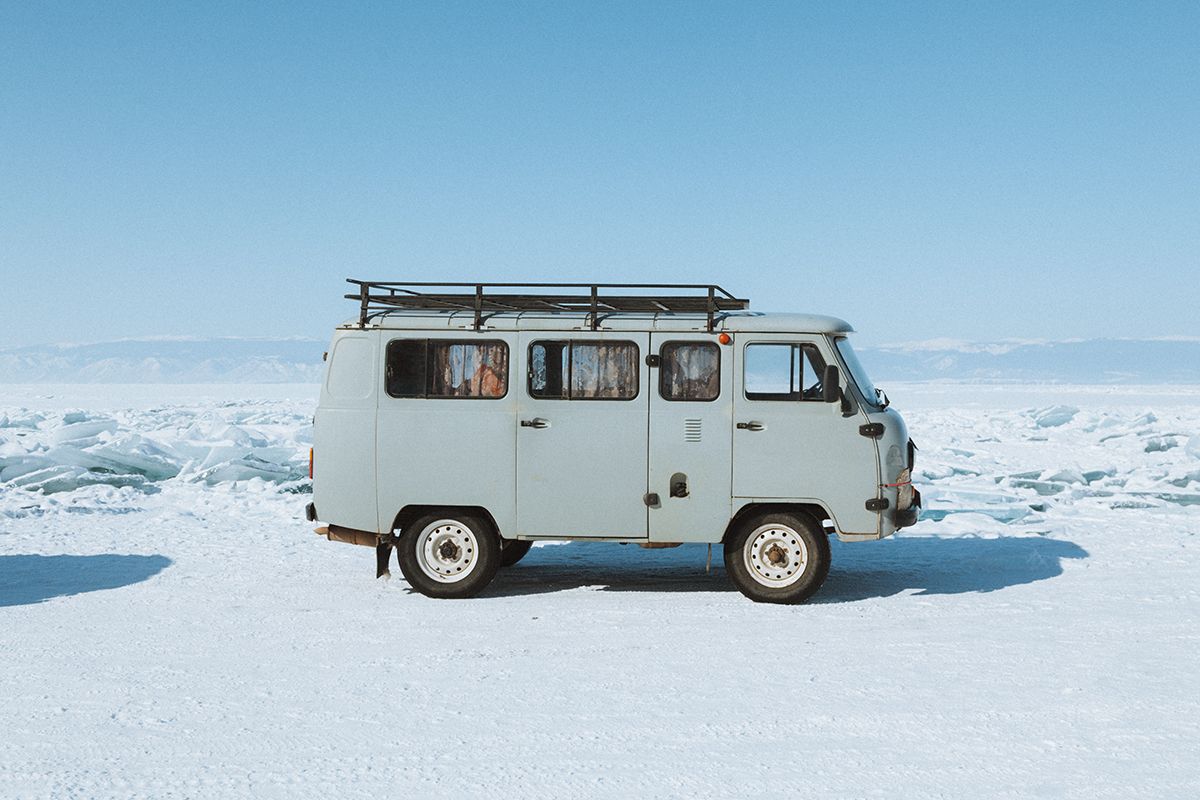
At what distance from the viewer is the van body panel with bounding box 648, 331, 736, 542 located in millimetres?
8195

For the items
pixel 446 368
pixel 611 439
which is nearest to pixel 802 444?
pixel 611 439

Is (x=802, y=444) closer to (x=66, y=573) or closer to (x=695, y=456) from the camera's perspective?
(x=695, y=456)

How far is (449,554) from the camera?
27.9 feet

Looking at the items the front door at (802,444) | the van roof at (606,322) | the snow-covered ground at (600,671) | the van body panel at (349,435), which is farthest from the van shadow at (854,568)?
the van roof at (606,322)

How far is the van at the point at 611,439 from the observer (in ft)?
26.8

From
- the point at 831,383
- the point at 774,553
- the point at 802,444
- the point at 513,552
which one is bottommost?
the point at 513,552

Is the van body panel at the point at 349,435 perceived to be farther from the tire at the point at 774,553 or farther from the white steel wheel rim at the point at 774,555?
the white steel wheel rim at the point at 774,555

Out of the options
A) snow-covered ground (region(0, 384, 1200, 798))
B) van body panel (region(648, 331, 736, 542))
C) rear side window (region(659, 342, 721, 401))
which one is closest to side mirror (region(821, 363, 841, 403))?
van body panel (region(648, 331, 736, 542))

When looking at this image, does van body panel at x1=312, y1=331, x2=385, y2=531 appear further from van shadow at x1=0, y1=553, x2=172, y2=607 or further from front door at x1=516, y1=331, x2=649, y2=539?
van shadow at x1=0, y1=553, x2=172, y2=607

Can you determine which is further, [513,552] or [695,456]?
[513,552]

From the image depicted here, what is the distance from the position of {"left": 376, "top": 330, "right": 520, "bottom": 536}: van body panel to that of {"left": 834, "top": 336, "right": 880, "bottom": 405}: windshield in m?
2.74

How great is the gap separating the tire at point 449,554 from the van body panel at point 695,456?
154 centimetres

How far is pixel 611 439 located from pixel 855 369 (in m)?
2.14

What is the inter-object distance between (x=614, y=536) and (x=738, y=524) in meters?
1.06
